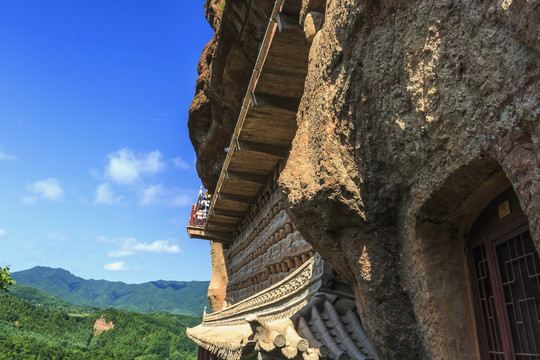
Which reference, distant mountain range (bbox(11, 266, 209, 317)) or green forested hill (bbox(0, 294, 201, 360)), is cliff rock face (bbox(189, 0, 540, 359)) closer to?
green forested hill (bbox(0, 294, 201, 360))

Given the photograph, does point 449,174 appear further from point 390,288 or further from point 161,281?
point 161,281

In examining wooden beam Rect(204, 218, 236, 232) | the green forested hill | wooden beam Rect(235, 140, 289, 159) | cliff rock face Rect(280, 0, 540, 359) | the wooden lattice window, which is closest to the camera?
cliff rock face Rect(280, 0, 540, 359)

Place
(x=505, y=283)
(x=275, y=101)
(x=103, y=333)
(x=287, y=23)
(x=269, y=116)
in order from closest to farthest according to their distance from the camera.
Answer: (x=505, y=283), (x=287, y=23), (x=275, y=101), (x=269, y=116), (x=103, y=333)

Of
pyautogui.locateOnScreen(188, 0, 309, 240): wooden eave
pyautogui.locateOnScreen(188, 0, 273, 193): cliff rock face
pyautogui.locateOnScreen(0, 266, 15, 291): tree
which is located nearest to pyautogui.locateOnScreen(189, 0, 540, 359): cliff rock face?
pyautogui.locateOnScreen(188, 0, 309, 240): wooden eave

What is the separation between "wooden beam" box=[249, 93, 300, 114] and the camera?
6.80 m

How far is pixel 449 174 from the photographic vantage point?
2.81 m

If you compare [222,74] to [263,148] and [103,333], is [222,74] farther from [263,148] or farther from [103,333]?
[103,333]

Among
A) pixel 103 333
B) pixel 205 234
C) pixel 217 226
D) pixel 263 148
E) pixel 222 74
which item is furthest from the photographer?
pixel 103 333

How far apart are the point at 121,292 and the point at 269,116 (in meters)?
170

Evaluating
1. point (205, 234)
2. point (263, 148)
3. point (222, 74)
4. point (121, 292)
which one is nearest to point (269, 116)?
Answer: point (263, 148)

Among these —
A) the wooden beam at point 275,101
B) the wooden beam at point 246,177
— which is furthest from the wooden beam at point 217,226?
the wooden beam at point 275,101

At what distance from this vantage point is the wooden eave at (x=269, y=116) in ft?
19.2

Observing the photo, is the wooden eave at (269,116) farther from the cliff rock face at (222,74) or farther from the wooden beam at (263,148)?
the cliff rock face at (222,74)

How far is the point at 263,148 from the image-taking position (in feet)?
27.4
